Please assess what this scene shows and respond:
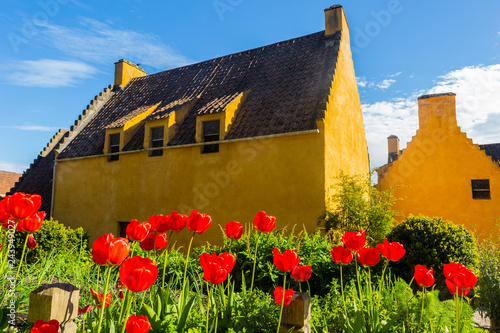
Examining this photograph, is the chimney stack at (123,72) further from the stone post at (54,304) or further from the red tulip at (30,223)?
the stone post at (54,304)

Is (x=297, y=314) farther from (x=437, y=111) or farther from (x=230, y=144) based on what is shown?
(x=437, y=111)

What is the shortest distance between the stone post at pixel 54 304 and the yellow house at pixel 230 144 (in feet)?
28.9

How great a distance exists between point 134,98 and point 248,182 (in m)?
10.0

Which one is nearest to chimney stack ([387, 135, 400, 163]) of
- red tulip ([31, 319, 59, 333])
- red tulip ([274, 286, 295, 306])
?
red tulip ([274, 286, 295, 306])

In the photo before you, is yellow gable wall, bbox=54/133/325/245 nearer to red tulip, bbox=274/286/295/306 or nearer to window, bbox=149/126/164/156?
window, bbox=149/126/164/156

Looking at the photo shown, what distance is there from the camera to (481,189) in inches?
599

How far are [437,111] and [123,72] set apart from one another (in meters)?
17.1

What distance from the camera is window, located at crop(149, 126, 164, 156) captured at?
46.3 ft

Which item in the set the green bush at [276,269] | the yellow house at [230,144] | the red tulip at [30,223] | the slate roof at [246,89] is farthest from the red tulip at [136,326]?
the slate roof at [246,89]

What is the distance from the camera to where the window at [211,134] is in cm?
1277

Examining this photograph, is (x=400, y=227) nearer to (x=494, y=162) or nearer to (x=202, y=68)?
(x=494, y=162)

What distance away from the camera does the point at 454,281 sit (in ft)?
9.29

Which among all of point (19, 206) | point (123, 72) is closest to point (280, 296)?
point (19, 206)

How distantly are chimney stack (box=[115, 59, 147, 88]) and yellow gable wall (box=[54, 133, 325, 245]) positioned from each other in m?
6.23
